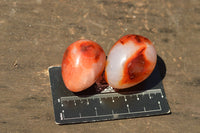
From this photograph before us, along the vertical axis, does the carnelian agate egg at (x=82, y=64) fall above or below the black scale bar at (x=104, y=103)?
above

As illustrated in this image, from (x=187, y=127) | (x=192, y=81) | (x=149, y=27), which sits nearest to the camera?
(x=187, y=127)

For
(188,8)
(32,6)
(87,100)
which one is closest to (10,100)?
(87,100)

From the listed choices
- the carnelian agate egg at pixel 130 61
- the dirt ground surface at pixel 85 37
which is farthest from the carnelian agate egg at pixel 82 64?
the dirt ground surface at pixel 85 37

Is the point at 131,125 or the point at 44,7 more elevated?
the point at 44,7

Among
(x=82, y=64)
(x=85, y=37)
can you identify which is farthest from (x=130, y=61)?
(x=85, y=37)

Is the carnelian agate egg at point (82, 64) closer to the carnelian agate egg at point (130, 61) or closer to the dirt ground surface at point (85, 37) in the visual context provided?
the carnelian agate egg at point (130, 61)

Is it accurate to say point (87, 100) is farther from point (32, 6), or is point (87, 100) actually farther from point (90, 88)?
point (32, 6)
